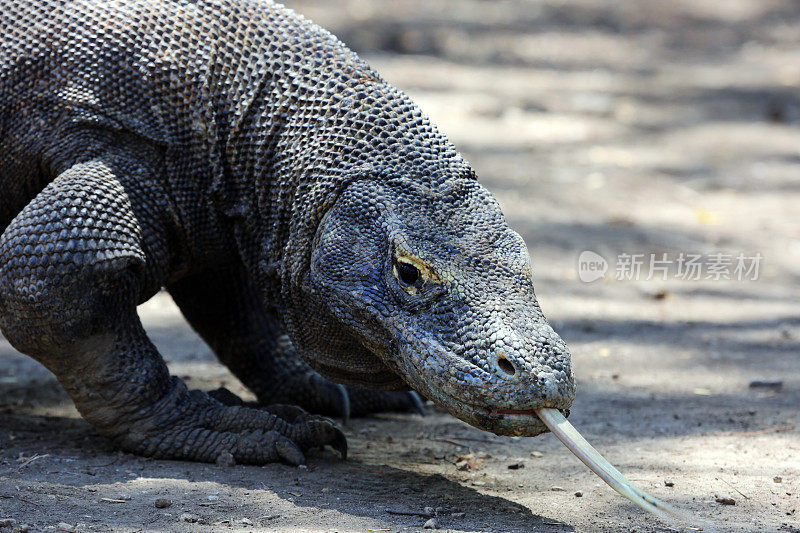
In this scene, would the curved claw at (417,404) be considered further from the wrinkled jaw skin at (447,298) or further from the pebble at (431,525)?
the pebble at (431,525)

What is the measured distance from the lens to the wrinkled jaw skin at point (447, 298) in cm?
344

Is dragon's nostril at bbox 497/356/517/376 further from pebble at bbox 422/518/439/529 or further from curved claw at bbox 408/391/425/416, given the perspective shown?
curved claw at bbox 408/391/425/416

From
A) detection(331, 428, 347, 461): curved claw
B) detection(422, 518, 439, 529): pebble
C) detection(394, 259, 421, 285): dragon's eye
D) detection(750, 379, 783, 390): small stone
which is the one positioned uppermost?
detection(394, 259, 421, 285): dragon's eye

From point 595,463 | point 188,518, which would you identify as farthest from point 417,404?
point 595,463

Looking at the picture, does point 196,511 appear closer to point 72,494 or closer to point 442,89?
point 72,494

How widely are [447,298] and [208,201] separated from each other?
122cm

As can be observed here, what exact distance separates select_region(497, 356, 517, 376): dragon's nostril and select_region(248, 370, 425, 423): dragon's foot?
1.84 m

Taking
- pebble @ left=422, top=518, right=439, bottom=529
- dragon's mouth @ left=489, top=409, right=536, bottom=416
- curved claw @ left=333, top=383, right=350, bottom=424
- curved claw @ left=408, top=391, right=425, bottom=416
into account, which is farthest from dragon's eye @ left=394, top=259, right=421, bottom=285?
curved claw @ left=408, top=391, right=425, bottom=416

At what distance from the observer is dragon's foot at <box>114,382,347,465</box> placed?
424cm

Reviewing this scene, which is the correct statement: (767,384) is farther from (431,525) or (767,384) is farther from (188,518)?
(188,518)

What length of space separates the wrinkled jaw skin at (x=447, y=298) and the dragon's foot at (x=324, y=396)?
1108 millimetres

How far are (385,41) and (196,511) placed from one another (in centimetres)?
1005

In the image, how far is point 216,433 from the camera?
14.1 feet

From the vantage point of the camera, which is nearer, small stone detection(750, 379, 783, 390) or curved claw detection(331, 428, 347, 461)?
curved claw detection(331, 428, 347, 461)
